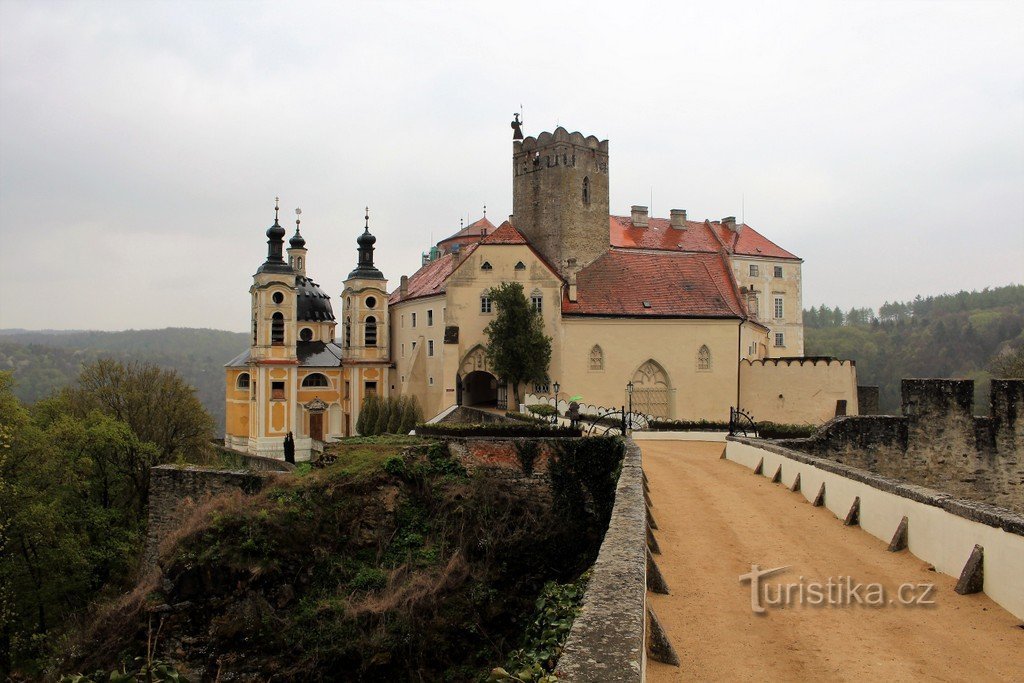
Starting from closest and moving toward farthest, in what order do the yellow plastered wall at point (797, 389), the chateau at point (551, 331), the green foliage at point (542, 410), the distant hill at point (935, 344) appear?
the green foliage at point (542, 410)
the yellow plastered wall at point (797, 389)
the chateau at point (551, 331)
the distant hill at point (935, 344)

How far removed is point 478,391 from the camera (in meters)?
40.3

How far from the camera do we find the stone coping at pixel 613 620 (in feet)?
13.3

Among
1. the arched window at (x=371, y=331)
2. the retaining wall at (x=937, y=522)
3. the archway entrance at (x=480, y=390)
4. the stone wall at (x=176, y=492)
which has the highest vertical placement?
the arched window at (x=371, y=331)

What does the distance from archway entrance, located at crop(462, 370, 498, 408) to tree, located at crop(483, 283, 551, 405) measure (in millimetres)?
2824

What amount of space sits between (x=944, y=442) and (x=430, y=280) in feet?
101

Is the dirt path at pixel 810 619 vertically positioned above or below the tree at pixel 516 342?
below

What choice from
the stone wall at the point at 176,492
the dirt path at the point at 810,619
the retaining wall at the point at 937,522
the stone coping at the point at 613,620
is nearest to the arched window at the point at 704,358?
the stone wall at the point at 176,492

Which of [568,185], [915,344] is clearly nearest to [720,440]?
[568,185]

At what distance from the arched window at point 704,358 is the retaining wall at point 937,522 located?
24.2 m

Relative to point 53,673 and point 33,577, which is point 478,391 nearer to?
point 33,577

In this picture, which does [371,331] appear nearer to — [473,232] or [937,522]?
[473,232]

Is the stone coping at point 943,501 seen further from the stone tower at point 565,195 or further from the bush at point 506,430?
the stone tower at point 565,195

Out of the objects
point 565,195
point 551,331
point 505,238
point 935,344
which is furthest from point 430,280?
point 935,344

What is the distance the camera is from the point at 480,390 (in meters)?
40.4
